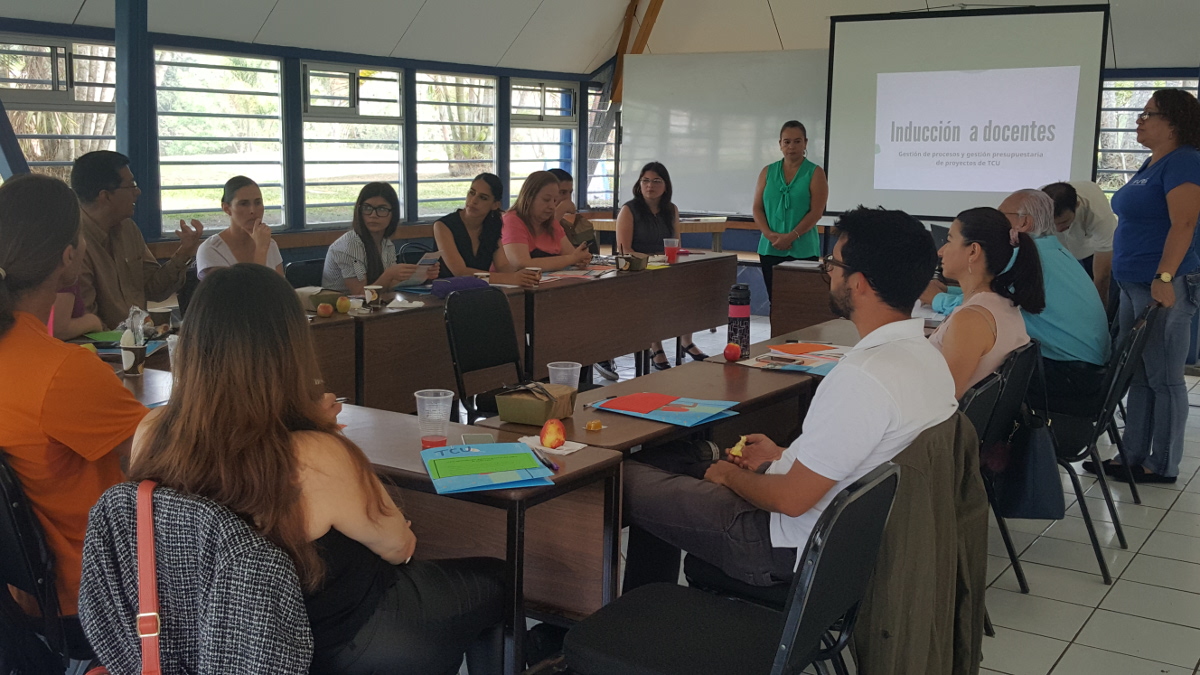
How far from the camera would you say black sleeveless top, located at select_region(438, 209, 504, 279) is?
17.5 ft

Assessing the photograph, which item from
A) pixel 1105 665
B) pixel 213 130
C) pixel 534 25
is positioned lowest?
pixel 1105 665

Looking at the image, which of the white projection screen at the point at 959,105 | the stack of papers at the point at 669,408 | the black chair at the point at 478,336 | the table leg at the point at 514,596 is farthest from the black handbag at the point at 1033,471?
the white projection screen at the point at 959,105

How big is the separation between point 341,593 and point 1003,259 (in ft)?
7.93

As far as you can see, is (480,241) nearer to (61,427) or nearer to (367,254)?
(367,254)

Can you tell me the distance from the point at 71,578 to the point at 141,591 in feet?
2.30

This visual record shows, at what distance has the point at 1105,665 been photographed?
112 inches

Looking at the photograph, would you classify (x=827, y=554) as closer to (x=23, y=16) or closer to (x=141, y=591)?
(x=141, y=591)

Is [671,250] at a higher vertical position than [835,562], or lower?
higher

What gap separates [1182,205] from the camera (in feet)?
14.1

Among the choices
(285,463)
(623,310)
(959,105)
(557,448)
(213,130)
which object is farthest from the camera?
(959,105)

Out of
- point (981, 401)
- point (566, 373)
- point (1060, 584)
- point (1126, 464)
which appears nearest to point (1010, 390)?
point (981, 401)

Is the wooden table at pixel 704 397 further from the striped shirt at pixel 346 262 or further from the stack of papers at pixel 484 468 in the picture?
the striped shirt at pixel 346 262

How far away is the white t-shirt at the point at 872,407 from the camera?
206 cm

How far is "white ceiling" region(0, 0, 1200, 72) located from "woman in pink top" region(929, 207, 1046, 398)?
471 centimetres
